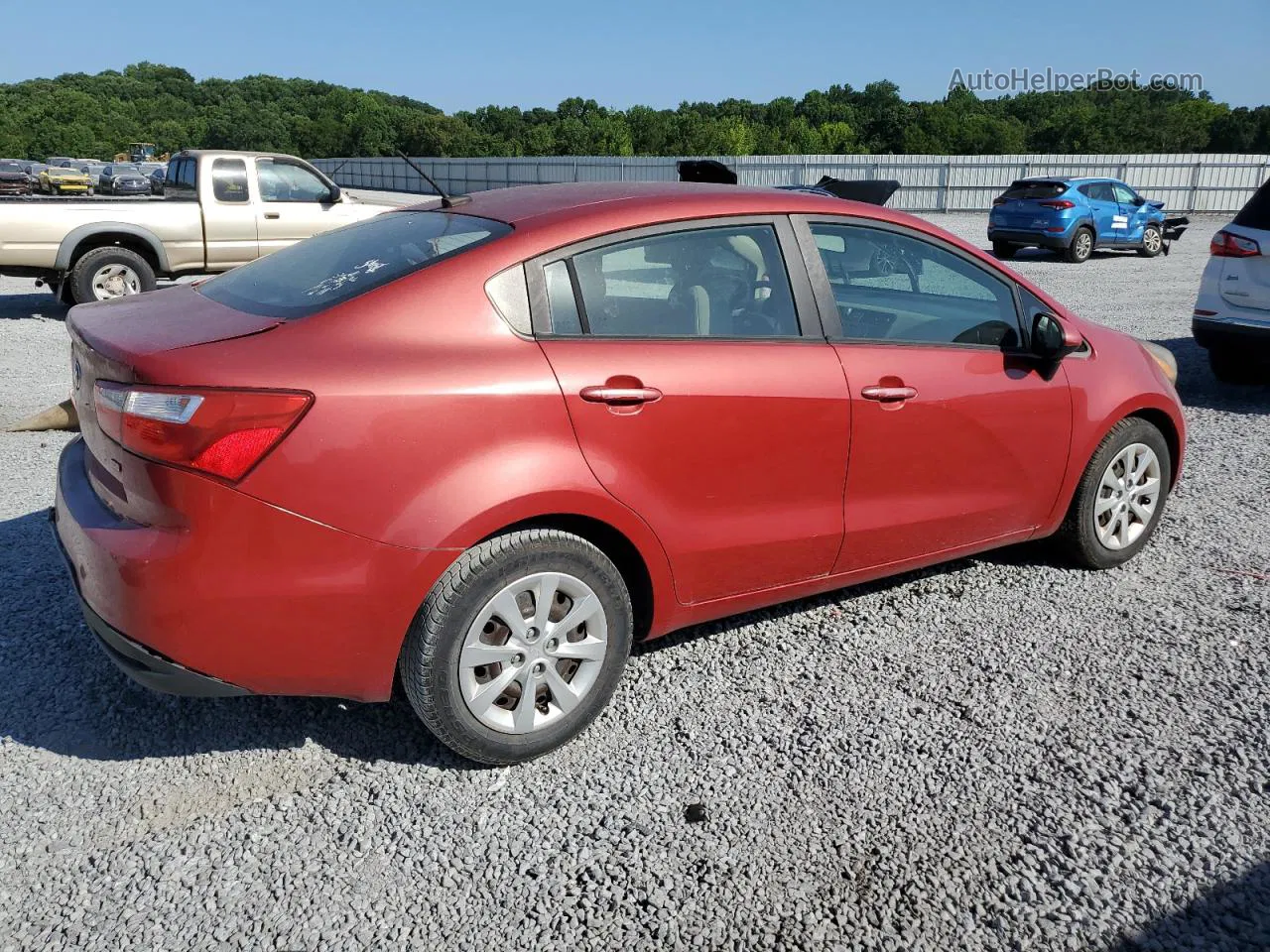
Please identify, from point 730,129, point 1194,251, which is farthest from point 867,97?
point 1194,251

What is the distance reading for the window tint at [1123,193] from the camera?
65.3 ft

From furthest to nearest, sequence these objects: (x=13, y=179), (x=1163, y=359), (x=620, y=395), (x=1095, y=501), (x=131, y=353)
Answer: (x=13, y=179) → (x=1163, y=359) → (x=1095, y=501) → (x=620, y=395) → (x=131, y=353)

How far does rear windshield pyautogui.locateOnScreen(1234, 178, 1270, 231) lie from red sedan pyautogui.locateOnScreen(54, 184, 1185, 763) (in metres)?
5.12

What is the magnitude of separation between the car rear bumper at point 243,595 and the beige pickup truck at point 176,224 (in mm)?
9118

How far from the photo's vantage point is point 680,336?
326 cm

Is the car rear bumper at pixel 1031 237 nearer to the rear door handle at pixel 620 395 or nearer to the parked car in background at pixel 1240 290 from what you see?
the parked car in background at pixel 1240 290

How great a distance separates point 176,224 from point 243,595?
33.2ft

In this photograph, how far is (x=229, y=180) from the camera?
468 inches

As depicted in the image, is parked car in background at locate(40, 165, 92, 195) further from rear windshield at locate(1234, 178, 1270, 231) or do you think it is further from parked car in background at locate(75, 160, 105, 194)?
rear windshield at locate(1234, 178, 1270, 231)

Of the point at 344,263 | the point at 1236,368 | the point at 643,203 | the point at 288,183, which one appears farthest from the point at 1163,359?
the point at 288,183

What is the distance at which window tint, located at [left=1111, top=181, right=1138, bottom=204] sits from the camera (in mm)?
19906

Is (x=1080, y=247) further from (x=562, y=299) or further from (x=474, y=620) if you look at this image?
(x=474, y=620)

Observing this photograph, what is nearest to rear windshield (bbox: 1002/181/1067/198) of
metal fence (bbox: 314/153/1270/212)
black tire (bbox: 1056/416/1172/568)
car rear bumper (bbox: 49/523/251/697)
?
metal fence (bbox: 314/153/1270/212)

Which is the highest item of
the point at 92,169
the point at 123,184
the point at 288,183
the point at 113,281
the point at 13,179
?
the point at 92,169
